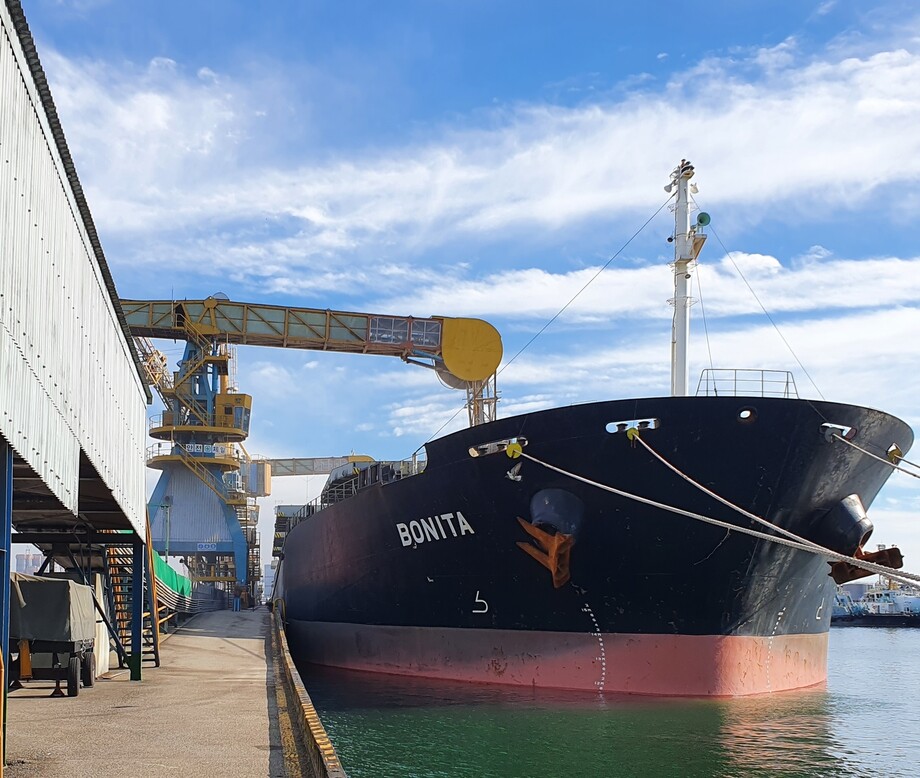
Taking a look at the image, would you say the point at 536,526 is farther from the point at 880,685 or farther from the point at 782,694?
the point at 880,685

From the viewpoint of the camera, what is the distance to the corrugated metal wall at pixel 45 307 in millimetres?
7281

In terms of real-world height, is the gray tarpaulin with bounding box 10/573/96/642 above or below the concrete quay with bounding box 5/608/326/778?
above

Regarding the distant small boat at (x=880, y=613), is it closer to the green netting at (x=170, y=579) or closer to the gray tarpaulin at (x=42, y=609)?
the green netting at (x=170, y=579)

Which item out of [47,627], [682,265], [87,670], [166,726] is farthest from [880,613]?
[166,726]

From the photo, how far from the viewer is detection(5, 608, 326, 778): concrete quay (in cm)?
845

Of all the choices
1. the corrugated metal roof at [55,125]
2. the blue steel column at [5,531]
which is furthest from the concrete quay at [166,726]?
the corrugated metal roof at [55,125]

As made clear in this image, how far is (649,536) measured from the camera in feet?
46.9

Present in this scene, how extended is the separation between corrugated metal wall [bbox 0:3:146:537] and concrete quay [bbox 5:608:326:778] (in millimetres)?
2360

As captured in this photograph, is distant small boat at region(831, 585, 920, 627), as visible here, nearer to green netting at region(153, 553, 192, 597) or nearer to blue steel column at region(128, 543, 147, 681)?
green netting at region(153, 553, 192, 597)

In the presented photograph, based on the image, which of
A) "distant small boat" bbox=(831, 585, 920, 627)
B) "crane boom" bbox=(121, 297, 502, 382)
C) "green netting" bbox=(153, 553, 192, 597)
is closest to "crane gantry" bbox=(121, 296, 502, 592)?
"crane boom" bbox=(121, 297, 502, 382)

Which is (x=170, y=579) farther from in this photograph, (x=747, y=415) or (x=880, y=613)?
(x=880, y=613)

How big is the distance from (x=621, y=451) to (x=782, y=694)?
16.0 ft

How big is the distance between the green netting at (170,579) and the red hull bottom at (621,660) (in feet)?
29.2

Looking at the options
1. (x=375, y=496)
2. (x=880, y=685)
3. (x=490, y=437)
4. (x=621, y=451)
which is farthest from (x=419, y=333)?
(x=880, y=685)
